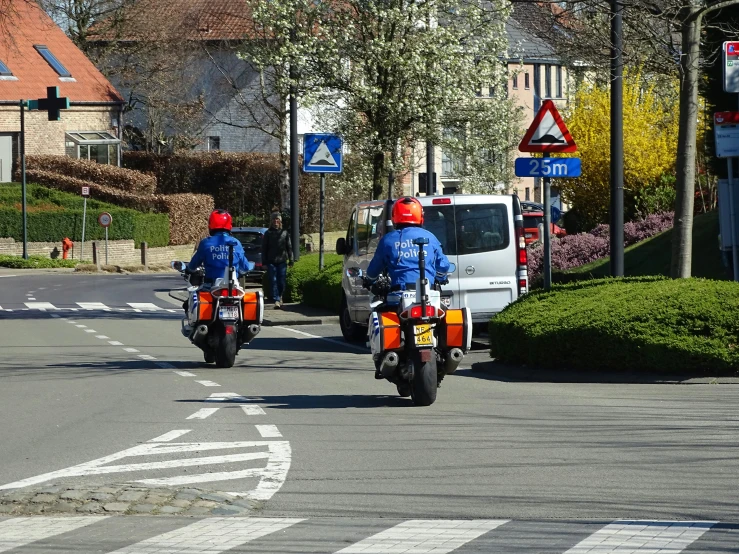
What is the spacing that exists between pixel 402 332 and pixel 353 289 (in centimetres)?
773

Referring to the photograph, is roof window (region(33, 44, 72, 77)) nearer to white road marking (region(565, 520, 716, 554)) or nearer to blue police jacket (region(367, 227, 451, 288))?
blue police jacket (region(367, 227, 451, 288))

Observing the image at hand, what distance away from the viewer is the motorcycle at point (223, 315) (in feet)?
50.8

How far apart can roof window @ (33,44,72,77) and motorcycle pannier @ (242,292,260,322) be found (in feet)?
148

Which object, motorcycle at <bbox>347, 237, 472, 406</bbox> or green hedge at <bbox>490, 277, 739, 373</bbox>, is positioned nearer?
motorcycle at <bbox>347, 237, 472, 406</bbox>

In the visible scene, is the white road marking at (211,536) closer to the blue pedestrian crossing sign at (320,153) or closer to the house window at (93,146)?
the blue pedestrian crossing sign at (320,153)

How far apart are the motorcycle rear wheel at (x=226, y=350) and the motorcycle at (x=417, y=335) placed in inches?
155

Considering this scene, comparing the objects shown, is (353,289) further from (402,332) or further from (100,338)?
(402,332)

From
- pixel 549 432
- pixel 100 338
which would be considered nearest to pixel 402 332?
pixel 549 432

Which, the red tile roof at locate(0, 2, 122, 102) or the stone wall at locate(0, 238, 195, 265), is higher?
the red tile roof at locate(0, 2, 122, 102)

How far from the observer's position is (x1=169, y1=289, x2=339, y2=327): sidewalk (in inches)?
921

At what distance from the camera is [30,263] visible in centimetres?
4669

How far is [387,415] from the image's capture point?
11.1 metres

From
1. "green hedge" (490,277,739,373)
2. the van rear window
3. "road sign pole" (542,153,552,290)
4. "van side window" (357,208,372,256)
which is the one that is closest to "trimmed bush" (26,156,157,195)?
"van side window" (357,208,372,256)

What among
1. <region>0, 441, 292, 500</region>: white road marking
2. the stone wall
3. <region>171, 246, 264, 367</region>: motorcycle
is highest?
the stone wall
